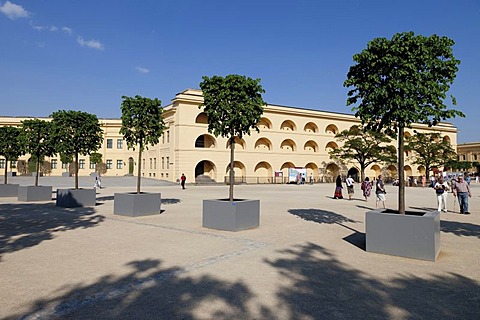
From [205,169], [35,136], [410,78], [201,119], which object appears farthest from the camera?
[205,169]

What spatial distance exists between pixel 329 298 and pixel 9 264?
5.46 meters

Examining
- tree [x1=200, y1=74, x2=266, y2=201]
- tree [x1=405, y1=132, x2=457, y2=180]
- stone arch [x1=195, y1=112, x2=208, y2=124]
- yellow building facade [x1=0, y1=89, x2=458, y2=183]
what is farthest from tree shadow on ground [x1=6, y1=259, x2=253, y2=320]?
tree [x1=405, y1=132, x2=457, y2=180]

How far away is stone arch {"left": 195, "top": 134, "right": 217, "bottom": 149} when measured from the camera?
4647 cm

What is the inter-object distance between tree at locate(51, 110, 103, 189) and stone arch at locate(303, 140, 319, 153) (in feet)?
142

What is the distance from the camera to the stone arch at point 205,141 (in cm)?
4647

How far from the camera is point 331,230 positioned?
9.60 meters

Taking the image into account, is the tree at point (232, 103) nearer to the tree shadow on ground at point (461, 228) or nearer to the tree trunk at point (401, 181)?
the tree trunk at point (401, 181)

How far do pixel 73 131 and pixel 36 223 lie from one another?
5.63 meters

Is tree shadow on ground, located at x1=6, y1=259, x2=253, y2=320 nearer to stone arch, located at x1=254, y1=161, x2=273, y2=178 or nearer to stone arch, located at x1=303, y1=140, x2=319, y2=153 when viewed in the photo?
stone arch, located at x1=254, y1=161, x2=273, y2=178

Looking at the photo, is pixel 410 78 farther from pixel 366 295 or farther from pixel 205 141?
pixel 205 141

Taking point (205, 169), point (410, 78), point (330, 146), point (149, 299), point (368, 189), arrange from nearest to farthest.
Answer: point (149, 299), point (410, 78), point (368, 189), point (205, 169), point (330, 146)

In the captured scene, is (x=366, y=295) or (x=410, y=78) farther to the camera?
(x=410, y=78)

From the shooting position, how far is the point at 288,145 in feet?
176

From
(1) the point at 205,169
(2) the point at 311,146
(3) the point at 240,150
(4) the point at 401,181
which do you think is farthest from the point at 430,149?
(4) the point at 401,181
